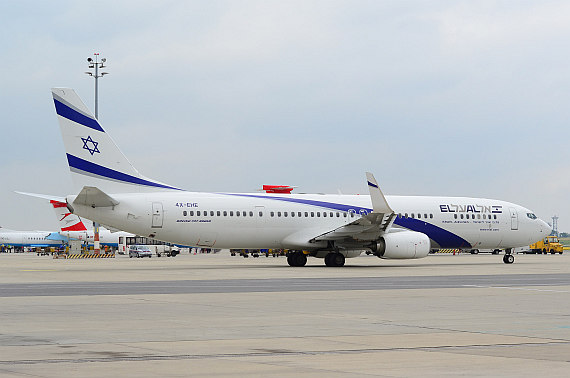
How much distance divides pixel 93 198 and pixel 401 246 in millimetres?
15183

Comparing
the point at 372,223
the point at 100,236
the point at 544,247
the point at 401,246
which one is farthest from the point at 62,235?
the point at 401,246

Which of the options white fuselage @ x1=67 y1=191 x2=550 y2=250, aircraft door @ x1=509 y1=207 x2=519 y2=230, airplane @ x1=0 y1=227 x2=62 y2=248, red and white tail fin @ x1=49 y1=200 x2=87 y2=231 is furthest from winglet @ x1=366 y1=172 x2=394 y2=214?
airplane @ x1=0 y1=227 x2=62 y2=248

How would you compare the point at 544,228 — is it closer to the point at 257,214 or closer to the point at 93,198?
the point at 257,214

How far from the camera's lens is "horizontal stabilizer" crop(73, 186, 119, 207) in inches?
1486

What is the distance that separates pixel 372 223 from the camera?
41875 mm

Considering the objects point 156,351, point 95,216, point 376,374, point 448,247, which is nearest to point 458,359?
point 376,374

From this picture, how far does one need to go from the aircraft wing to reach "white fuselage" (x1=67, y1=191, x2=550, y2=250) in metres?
1.53

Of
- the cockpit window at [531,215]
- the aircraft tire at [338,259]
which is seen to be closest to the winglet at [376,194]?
the aircraft tire at [338,259]

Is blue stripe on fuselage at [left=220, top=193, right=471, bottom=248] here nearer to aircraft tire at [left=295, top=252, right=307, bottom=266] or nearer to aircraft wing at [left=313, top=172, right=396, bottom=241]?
aircraft wing at [left=313, top=172, right=396, bottom=241]

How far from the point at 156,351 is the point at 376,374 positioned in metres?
3.43

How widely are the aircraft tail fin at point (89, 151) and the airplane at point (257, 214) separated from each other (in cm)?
A: 5

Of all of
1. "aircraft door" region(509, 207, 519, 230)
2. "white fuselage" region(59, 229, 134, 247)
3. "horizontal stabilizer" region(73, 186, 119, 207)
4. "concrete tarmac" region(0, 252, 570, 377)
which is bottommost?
"concrete tarmac" region(0, 252, 570, 377)

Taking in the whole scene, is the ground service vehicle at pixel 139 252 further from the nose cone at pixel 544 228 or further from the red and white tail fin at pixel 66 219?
the nose cone at pixel 544 228

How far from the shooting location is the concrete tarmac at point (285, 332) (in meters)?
9.93
